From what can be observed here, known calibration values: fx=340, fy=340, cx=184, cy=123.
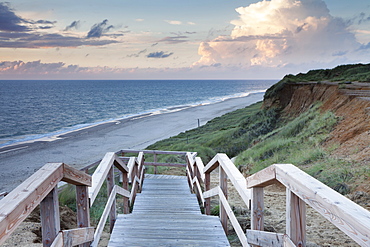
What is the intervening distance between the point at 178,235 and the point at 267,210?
8.65 feet

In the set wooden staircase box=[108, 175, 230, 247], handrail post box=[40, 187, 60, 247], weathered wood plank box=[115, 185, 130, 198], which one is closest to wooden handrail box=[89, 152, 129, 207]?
weathered wood plank box=[115, 185, 130, 198]

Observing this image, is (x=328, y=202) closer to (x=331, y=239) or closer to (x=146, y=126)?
(x=331, y=239)

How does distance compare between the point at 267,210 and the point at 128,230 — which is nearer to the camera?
the point at 128,230

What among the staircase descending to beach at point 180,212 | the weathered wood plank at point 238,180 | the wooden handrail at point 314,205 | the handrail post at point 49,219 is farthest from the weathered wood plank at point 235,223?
the handrail post at point 49,219

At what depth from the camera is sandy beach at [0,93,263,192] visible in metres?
23.5

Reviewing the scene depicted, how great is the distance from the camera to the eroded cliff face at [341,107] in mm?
9336

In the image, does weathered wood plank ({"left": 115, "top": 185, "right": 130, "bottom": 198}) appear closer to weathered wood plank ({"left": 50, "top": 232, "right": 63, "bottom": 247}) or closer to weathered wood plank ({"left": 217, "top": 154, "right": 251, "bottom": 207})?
weathered wood plank ({"left": 217, "top": 154, "right": 251, "bottom": 207})

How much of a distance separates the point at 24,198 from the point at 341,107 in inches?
560

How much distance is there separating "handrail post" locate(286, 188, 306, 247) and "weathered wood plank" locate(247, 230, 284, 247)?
18 cm

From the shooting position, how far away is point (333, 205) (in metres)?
1.55

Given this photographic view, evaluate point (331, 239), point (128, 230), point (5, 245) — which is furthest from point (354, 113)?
point (5, 245)

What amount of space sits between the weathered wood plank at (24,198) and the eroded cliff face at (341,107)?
295 inches

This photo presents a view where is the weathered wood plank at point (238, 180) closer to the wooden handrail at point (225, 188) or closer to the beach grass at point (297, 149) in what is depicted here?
the wooden handrail at point (225, 188)

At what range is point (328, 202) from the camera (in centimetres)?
160
